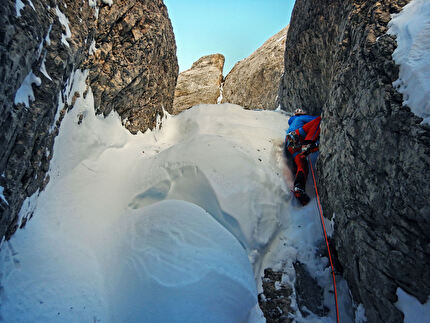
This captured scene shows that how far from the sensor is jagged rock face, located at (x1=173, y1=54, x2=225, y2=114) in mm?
17625

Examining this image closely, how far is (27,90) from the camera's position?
2451mm

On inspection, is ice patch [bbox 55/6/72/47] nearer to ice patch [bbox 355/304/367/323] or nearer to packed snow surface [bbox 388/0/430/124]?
packed snow surface [bbox 388/0/430/124]

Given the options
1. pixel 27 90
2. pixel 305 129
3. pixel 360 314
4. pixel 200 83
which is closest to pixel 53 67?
pixel 27 90

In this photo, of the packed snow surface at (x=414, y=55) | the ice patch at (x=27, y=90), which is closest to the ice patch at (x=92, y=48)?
the ice patch at (x=27, y=90)

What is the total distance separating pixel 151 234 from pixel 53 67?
233cm

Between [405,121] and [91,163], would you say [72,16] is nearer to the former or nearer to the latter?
[91,163]

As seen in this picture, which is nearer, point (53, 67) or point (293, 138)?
point (53, 67)

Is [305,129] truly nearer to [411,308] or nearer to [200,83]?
[411,308]

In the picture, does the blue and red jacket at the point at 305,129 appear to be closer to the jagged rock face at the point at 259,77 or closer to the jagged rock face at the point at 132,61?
the jagged rock face at the point at 132,61

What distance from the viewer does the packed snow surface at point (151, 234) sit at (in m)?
2.50

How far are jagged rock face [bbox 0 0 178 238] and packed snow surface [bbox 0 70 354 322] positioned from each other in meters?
0.32

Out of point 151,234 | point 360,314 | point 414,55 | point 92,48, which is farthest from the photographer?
point 92,48

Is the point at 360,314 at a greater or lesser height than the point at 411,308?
lesser

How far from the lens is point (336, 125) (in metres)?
3.99
